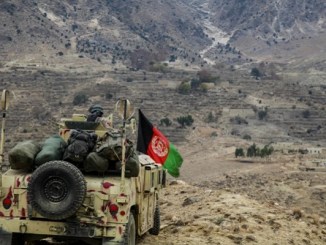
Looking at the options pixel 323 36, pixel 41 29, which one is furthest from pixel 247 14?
pixel 41 29

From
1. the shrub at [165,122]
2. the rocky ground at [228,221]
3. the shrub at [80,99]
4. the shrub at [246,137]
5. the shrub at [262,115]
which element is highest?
the shrub at [80,99]

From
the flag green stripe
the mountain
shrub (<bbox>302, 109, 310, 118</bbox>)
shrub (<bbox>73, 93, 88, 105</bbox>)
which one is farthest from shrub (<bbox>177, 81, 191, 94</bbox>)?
the flag green stripe

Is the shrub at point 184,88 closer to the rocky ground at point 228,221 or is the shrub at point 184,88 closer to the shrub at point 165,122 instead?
the shrub at point 165,122

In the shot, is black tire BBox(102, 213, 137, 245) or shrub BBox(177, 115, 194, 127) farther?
shrub BBox(177, 115, 194, 127)

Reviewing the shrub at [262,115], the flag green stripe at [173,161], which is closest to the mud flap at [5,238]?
the flag green stripe at [173,161]

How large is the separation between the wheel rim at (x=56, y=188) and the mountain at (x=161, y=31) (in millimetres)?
95850

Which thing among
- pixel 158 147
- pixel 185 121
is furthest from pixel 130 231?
pixel 185 121

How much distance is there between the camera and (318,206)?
119ft

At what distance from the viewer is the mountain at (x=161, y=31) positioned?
115250 mm

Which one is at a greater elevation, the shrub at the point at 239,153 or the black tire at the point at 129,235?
the black tire at the point at 129,235

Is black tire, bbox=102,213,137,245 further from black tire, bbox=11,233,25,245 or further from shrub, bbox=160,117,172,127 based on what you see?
shrub, bbox=160,117,172,127

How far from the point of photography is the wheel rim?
8.27 m

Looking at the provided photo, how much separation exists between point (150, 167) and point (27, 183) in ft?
7.68

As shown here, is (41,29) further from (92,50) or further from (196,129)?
(196,129)
